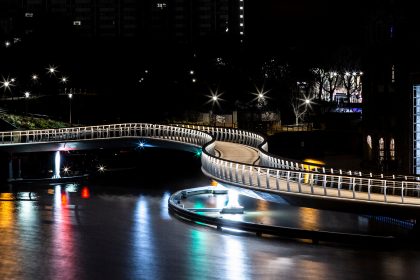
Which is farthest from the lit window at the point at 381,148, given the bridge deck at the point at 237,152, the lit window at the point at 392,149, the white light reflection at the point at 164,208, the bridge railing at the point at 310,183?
Answer: the white light reflection at the point at 164,208

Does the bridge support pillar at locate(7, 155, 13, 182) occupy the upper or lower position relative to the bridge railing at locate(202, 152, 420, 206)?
lower

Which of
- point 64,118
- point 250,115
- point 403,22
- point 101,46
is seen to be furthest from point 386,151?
point 101,46

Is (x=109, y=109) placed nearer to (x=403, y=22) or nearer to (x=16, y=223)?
(x=403, y=22)

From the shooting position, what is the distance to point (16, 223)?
43.5 metres

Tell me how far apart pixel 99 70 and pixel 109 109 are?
19.0 meters

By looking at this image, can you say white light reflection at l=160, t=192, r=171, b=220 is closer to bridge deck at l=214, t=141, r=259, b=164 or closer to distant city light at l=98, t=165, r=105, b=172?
bridge deck at l=214, t=141, r=259, b=164

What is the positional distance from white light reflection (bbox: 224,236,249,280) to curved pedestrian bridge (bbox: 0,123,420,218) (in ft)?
10.1

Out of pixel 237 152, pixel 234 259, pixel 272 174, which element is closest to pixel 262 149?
pixel 237 152

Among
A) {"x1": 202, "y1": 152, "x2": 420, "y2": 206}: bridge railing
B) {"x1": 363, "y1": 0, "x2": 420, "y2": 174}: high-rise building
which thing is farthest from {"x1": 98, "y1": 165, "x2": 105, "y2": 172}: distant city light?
{"x1": 202, "y1": 152, "x2": 420, "y2": 206}: bridge railing

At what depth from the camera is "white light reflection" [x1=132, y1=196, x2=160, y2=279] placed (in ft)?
104

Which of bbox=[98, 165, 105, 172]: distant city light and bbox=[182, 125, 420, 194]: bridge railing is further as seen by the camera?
bbox=[98, 165, 105, 172]: distant city light

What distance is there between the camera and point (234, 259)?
111 ft

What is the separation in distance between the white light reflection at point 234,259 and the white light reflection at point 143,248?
295 cm

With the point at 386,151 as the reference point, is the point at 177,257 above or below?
below
